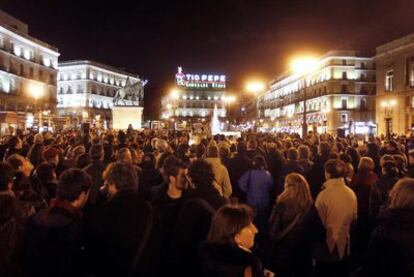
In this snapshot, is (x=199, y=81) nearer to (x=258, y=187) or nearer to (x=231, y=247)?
(x=258, y=187)

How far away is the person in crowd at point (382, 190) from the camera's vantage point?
723cm

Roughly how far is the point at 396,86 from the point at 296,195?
2580 inches

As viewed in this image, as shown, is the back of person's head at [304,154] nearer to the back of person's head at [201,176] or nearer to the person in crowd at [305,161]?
the person in crowd at [305,161]

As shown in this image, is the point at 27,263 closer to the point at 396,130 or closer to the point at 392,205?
the point at 392,205

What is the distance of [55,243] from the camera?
13.9ft

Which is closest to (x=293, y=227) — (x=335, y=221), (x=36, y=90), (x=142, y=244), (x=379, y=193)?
(x=335, y=221)

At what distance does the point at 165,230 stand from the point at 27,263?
171cm

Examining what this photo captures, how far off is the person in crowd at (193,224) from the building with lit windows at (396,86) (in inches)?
2343

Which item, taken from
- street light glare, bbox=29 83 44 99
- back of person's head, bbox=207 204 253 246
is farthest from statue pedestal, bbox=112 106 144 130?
street light glare, bbox=29 83 44 99

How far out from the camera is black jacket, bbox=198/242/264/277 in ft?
12.3

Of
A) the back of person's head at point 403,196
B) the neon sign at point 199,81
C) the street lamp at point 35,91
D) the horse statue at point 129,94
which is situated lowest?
the back of person's head at point 403,196

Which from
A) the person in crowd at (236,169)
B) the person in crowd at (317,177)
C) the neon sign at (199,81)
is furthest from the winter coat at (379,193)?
the neon sign at (199,81)

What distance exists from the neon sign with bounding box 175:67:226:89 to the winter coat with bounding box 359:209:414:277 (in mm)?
144733

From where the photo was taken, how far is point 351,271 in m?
8.09
